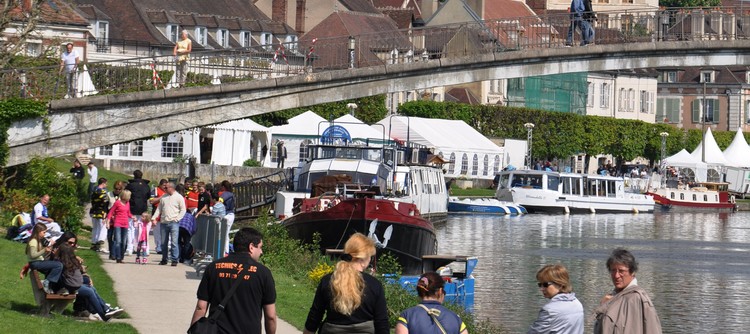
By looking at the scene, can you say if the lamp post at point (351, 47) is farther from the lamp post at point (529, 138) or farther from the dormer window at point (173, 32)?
the lamp post at point (529, 138)

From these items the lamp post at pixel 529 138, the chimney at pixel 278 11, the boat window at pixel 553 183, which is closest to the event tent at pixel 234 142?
the boat window at pixel 553 183

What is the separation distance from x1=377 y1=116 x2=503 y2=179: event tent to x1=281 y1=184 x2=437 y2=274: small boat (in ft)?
121

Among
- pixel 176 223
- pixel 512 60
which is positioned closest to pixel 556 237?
pixel 512 60

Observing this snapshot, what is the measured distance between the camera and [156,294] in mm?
22703

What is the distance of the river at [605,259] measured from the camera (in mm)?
32000

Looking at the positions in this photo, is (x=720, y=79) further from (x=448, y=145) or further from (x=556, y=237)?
(x=556, y=237)

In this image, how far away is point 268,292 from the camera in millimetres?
12781

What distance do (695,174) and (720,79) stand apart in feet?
143

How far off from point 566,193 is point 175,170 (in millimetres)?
25145

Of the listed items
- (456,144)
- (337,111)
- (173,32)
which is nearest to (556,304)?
(456,144)

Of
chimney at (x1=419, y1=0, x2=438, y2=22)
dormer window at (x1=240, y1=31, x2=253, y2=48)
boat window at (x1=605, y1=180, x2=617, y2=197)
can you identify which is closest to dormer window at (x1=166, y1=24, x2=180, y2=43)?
dormer window at (x1=240, y1=31, x2=253, y2=48)

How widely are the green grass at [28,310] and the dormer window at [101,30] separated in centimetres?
5598

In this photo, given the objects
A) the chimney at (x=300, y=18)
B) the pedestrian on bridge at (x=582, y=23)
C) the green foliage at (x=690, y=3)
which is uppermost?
the green foliage at (x=690, y=3)

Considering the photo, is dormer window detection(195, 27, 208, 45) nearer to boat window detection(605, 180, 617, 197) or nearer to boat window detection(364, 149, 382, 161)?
boat window detection(605, 180, 617, 197)
